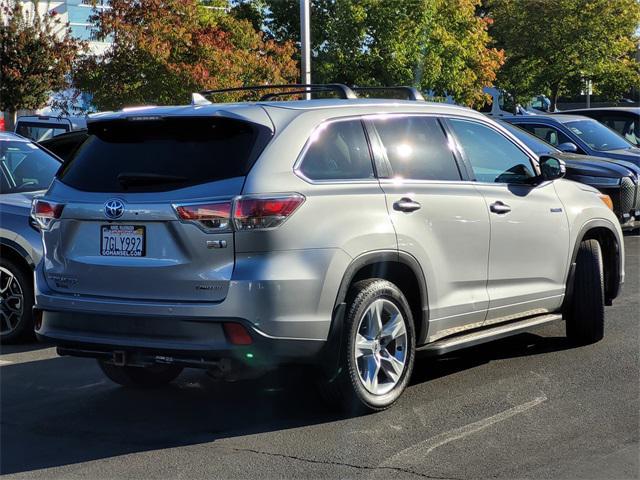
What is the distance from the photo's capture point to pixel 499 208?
6629 millimetres

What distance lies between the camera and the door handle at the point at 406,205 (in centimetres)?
586

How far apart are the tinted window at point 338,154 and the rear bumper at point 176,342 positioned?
966mm

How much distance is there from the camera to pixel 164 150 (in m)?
5.54

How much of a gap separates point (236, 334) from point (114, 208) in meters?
1.01

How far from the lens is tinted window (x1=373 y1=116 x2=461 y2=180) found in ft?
20.0

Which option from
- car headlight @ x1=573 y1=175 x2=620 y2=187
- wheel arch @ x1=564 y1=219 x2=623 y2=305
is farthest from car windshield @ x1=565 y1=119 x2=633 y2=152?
wheel arch @ x1=564 y1=219 x2=623 y2=305

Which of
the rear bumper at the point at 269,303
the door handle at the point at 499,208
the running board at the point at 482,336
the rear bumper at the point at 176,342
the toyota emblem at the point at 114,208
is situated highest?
the toyota emblem at the point at 114,208

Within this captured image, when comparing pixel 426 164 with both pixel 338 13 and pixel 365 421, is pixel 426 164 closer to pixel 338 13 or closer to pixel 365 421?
pixel 365 421

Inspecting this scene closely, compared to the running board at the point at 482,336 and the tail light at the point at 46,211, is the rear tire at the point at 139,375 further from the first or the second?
the running board at the point at 482,336

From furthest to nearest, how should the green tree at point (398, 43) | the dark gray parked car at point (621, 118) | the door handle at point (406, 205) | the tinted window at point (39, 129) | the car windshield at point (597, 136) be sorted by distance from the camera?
the green tree at point (398, 43), the tinted window at point (39, 129), the dark gray parked car at point (621, 118), the car windshield at point (597, 136), the door handle at point (406, 205)

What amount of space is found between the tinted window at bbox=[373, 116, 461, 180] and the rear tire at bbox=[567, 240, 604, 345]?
5.08ft

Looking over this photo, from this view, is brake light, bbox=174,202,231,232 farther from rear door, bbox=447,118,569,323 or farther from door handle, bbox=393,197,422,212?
rear door, bbox=447,118,569,323

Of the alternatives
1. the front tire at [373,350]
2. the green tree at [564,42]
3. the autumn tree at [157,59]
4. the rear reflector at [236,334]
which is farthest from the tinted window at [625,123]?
the green tree at [564,42]

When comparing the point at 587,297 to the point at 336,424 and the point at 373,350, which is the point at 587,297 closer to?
the point at 373,350
